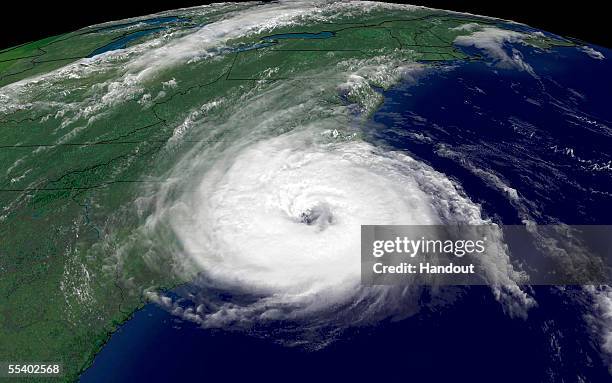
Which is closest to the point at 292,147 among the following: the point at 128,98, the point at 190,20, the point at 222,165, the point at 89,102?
the point at 222,165

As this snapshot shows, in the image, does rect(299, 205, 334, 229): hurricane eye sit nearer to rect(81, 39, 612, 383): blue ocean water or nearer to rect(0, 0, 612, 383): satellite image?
rect(0, 0, 612, 383): satellite image

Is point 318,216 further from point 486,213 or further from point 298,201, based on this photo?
point 486,213

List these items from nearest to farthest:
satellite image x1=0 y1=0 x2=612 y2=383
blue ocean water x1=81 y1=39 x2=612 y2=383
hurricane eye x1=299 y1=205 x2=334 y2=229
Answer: blue ocean water x1=81 y1=39 x2=612 y2=383, satellite image x1=0 y1=0 x2=612 y2=383, hurricane eye x1=299 y1=205 x2=334 y2=229

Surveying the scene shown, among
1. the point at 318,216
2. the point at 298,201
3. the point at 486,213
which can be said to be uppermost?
the point at 486,213

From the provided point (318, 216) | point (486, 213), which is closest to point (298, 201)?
point (318, 216)

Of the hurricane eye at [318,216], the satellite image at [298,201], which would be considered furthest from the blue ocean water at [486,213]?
the hurricane eye at [318,216]

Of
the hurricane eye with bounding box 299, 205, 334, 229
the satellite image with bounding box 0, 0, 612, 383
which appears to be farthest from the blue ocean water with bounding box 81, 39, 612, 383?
the hurricane eye with bounding box 299, 205, 334, 229

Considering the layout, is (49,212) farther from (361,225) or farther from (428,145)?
(428,145)
